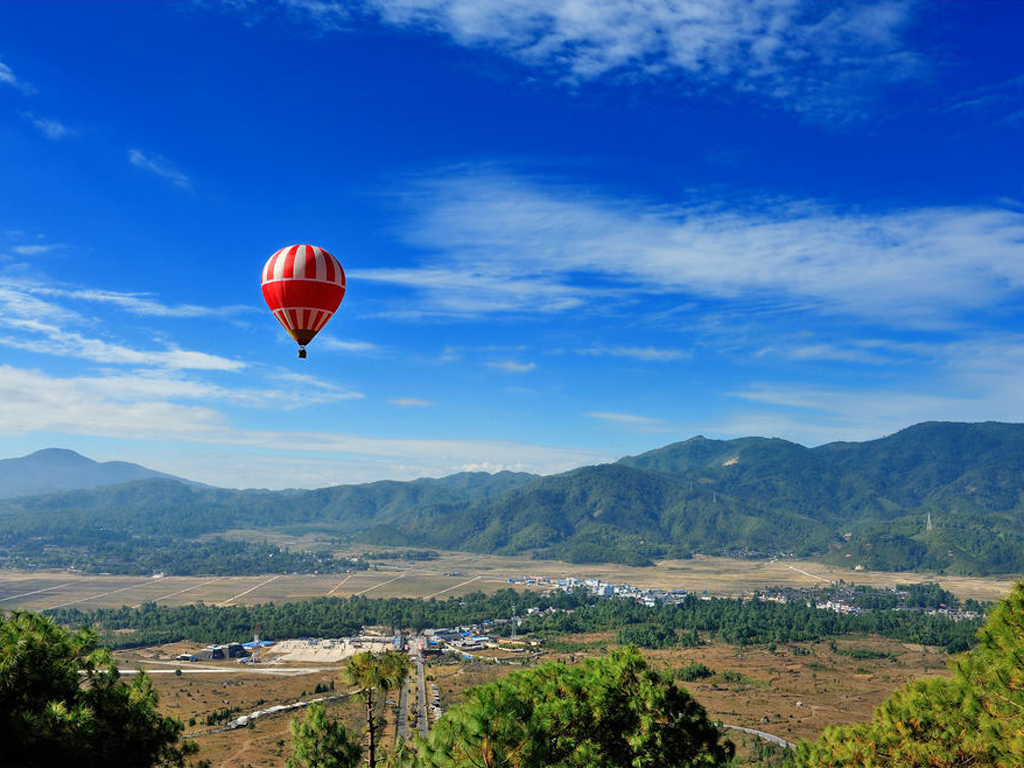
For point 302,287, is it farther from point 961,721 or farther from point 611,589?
point 611,589

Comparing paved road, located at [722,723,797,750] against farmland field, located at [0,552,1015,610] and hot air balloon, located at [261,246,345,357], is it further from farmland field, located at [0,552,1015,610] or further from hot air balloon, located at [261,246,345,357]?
farmland field, located at [0,552,1015,610]

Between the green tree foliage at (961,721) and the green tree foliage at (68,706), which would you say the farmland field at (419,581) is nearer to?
the green tree foliage at (68,706)

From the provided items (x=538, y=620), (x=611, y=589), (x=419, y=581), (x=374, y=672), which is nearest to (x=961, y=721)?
(x=374, y=672)

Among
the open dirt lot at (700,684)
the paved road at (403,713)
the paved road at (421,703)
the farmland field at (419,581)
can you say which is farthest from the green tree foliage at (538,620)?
the paved road at (403,713)

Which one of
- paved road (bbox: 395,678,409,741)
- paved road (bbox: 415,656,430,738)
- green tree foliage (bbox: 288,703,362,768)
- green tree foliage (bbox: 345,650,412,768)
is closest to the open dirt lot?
paved road (bbox: 395,678,409,741)

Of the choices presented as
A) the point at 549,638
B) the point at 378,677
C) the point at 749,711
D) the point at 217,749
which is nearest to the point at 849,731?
the point at 378,677

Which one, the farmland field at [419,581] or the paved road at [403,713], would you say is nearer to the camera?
the paved road at [403,713]
